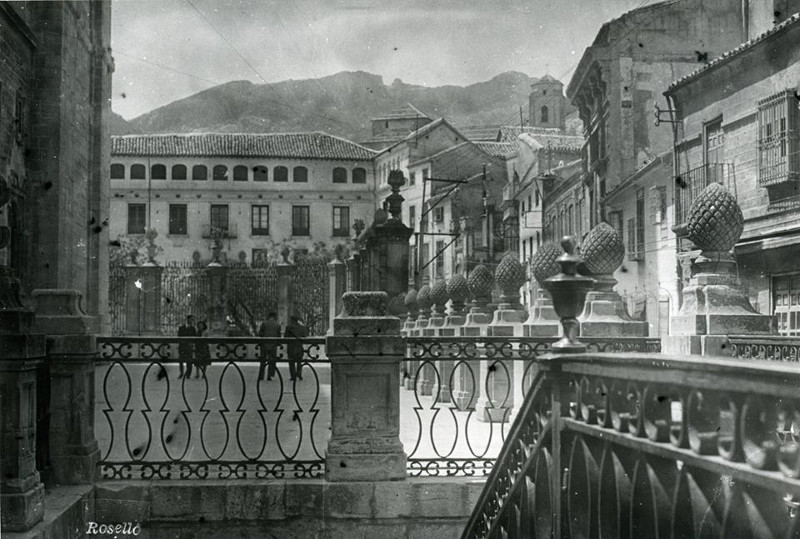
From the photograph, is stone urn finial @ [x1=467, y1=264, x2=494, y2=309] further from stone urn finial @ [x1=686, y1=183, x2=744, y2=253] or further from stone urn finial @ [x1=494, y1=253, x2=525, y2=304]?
stone urn finial @ [x1=686, y1=183, x2=744, y2=253]

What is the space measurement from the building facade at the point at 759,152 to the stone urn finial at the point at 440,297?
522 cm

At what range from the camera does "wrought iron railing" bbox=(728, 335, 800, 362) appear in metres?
7.50

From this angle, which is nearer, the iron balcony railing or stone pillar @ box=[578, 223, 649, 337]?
stone pillar @ box=[578, 223, 649, 337]

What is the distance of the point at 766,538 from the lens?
2.06 metres

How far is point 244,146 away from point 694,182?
109 feet

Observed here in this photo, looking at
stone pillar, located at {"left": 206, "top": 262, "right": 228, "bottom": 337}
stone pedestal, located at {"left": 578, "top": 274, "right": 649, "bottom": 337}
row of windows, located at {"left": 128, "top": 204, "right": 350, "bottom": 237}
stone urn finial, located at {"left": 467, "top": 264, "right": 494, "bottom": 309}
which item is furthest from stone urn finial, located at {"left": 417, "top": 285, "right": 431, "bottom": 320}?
row of windows, located at {"left": 128, "top": 204, "right": 350, "bottom": 237}

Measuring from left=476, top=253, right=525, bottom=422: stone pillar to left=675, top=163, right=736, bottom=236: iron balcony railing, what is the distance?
7.72 meters

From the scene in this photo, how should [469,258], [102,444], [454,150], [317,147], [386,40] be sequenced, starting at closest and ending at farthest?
[102,444] < [386,40] < [469,258] < [454,150] < [317,147]

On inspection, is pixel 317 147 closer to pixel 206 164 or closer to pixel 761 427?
pixel 206 164

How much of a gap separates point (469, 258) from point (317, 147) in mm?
13273

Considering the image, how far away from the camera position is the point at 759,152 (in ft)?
57.1

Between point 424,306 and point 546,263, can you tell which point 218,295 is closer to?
point 424,306

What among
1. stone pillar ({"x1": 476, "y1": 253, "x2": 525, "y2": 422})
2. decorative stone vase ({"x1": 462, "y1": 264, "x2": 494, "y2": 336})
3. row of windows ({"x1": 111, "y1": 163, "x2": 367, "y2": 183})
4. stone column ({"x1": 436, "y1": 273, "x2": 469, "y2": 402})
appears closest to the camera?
stone pillar ({"x1": 476, "y1": 253, "x2": 525, "y2": 422})

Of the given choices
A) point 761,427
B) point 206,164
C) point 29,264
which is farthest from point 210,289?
point 761,427
